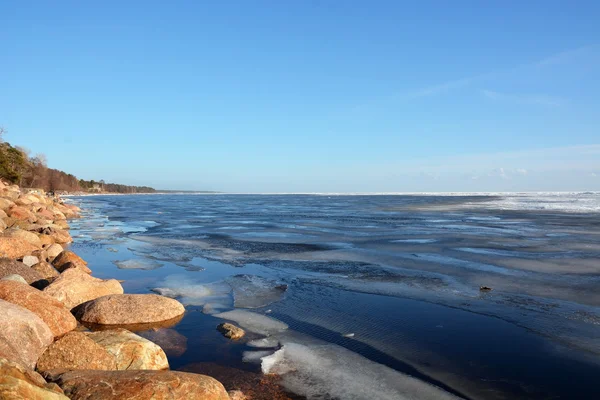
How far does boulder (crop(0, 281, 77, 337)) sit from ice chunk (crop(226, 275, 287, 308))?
3693mm

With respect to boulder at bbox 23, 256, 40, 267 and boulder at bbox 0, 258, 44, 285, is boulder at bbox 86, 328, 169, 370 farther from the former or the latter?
boulder at bbox 23, 256, 40, 267

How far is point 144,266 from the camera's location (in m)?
14.4

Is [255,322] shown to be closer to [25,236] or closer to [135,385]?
[135,385]

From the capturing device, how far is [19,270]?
9.33 m

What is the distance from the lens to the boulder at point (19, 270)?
9102 millimetres

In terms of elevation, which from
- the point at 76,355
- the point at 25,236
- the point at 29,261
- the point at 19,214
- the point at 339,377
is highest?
the point at 19,214

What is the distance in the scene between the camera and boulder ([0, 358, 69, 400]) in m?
3.44

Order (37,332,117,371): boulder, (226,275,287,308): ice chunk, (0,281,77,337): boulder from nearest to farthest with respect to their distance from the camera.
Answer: (37,332,117,371): boulder → (0,281,77,337): boulder → (226,275,287,308): ice chunk

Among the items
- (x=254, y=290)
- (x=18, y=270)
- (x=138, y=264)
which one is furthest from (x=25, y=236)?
(x=254, y=290)

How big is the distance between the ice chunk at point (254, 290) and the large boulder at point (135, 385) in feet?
15.9

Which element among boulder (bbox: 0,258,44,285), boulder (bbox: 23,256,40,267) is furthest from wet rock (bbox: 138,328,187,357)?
boulder (bbox: 23,256,40,267)

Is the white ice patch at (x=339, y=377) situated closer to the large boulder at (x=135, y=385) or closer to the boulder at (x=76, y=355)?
the large boulder at (x=135, y=385)

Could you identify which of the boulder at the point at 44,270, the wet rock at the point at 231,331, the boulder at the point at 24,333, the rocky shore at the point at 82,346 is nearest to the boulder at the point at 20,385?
the rocky shore at the point at 82,346

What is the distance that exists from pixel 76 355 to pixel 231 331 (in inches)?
111
